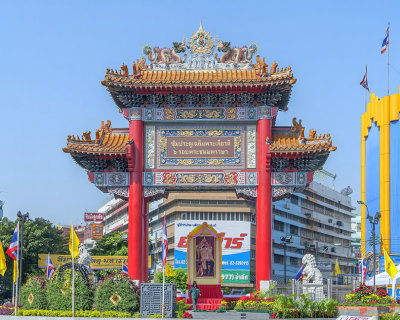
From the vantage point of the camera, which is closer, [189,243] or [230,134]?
[230,134]

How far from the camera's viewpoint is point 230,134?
39.6 metres

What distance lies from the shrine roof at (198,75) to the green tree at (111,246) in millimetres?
47781

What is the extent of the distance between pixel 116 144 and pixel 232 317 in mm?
12288

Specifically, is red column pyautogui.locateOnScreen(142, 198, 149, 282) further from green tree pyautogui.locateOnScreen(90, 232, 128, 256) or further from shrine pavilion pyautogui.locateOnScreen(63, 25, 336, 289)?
green tree pyautogui.locateOnScreen(90, 232, 128, 256)

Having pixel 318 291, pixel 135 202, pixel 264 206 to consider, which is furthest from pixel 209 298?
pixel 318 291

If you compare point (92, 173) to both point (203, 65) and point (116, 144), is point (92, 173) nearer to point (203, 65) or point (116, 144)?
point (116, 144)

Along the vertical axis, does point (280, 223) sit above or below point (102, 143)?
below

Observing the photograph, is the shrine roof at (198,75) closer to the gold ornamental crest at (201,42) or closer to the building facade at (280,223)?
the gold ornamental crest at (201,42)

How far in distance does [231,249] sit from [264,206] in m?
49.1

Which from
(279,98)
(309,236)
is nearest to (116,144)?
(279,98)

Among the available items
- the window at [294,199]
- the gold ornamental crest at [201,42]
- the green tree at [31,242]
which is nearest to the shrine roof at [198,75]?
the gold ornamental crest at [201,42]

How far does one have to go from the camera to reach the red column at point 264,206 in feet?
124

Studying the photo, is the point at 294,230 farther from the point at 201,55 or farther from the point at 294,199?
the point at 201,55

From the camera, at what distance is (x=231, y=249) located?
86.9 meters
